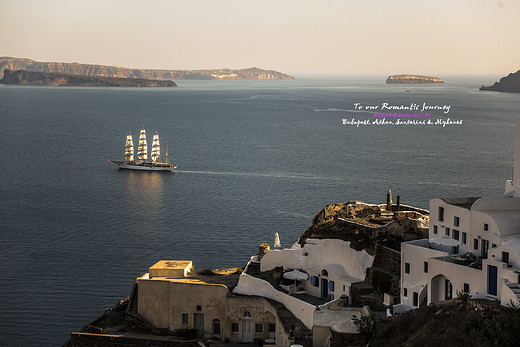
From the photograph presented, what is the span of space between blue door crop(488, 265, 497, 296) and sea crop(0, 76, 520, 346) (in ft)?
79.7

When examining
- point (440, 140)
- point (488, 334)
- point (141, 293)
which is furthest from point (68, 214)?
point (440, 140)

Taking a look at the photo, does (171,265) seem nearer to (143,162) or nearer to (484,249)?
(484,249)

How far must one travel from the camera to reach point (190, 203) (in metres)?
83.1

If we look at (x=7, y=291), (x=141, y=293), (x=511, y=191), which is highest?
(x=511, y=191)

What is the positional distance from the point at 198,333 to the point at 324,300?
6.23 meters

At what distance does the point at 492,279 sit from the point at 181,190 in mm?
64632

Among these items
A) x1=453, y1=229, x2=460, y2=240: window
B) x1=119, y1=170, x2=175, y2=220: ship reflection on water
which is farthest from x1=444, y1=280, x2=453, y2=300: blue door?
x1=119, y1=170, x2=175, y2=220: ship reflection on water

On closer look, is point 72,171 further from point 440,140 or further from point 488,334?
point 488,334

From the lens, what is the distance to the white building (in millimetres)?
30250

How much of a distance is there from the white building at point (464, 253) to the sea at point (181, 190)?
20755 millimetres

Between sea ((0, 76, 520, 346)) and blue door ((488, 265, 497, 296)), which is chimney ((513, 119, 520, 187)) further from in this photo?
sea ((0, 76, 520, 346))

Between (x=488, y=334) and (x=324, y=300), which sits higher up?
(x=488, y=334)

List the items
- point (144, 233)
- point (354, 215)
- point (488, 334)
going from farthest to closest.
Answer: point (144, 233), point (354, 215), point (488, 334)

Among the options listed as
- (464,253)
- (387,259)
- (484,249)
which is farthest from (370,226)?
(484,249)
